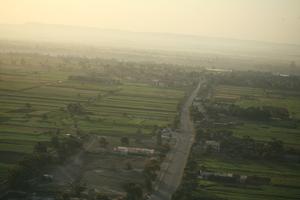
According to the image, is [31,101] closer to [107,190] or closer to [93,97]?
[93,97]

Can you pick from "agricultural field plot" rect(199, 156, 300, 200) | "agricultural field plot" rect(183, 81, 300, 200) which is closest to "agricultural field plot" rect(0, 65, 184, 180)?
"agricultural field plot" rect(183, 81, 300, 200)

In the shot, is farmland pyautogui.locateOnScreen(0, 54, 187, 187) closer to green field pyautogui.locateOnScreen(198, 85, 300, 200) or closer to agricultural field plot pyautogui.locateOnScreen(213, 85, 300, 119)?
agricultural field plot pyautogui.locateOnScreen(213, 85, 300, 119)

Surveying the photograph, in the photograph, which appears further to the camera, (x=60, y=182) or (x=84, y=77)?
(x=84, y=77)

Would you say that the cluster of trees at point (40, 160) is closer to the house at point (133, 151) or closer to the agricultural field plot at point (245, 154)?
the house at point (133, 151)

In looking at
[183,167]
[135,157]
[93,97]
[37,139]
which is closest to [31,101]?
[93,97]

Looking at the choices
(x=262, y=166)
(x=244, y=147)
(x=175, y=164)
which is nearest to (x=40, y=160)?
(x=175, y=164)

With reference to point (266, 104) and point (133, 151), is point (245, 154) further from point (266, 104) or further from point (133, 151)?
point (266, 104)
